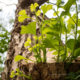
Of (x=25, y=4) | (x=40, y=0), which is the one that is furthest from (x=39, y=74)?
(x=40, y=0)

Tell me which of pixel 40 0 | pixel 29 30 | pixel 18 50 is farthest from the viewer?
pixel 40 0

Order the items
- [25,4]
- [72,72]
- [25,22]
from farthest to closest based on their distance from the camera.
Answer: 1. [25,4]
2. [25,22]
3. [72,72]

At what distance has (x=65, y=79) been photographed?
2.19 ft

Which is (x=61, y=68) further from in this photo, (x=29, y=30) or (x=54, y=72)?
(x=29, y=30)

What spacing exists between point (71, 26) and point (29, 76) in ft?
1.43

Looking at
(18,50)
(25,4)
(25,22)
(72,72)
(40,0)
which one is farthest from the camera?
(40,0)

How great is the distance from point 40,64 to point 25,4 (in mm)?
1813

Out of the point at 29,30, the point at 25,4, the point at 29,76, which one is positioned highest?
the point at 25,4

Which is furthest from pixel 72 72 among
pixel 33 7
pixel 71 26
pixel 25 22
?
pixel 25 22

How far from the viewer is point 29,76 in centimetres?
79

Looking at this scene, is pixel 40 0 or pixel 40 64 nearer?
pixel 40 64

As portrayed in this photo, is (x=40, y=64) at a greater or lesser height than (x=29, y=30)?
lesser

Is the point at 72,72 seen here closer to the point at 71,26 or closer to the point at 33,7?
the point at 71,26

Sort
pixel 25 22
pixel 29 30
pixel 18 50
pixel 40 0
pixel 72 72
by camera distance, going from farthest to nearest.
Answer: pixel 40 0, pixel 25 22, pixel 18 50, pixel 29 30, pixel 72 72
